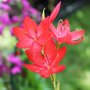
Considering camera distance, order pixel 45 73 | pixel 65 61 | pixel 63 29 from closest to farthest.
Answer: pixel 45 73 → pixel 63 29 → pixel 65 61

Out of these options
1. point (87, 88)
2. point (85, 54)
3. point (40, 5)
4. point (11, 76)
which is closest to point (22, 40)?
point (11, 76)

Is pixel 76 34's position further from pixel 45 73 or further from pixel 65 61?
pixel 65 61

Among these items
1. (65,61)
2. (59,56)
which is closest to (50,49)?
(59,56)

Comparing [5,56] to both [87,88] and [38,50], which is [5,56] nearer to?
[87,88]

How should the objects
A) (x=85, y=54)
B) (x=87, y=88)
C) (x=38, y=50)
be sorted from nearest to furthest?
Answer: (x=38, y=50) < (x=87, y=88) < (x=85, y=54)

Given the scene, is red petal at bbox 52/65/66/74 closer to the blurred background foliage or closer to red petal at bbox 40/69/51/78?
red petal at bbox 40/69/51/78

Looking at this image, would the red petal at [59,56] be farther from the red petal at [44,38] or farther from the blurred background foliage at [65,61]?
the blurred background foliage at [65,61]

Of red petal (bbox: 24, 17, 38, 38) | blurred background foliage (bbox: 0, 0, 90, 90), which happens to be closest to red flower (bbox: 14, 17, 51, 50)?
red petal (bbox: 24, 17, 38, 38)
